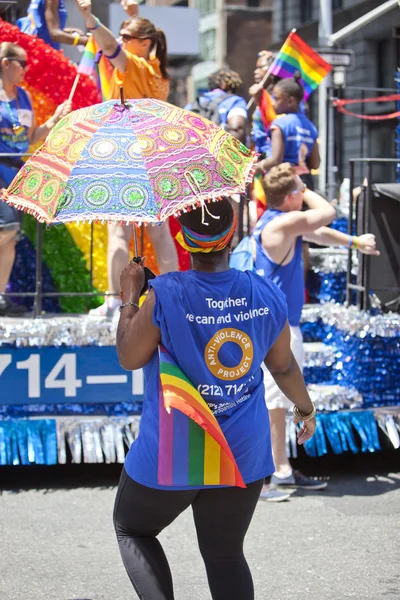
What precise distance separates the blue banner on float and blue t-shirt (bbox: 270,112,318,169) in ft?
7.36

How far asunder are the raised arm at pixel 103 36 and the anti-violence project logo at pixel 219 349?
3.35 metres

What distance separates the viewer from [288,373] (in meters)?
3.16

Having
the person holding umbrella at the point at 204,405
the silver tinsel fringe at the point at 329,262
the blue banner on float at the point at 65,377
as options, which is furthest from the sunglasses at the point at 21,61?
the person holding umbrella at the point at 204,405

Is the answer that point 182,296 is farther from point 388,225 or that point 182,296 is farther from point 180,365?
point 388,225

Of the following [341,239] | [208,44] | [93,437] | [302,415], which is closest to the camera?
[302,415]

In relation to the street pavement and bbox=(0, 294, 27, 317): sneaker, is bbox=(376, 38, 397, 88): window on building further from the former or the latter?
the street pavement

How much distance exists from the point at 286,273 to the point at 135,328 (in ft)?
7.71

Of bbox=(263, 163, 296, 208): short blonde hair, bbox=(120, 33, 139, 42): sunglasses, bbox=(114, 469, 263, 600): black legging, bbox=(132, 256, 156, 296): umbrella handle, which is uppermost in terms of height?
bbox=(120, 33, 139, 42): sunglasses

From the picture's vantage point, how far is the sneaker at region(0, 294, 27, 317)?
6.11 metres

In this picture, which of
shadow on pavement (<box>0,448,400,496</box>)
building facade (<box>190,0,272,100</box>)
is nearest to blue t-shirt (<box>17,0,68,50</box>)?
shadow on pavement (<box>0,448,400,496</box>)

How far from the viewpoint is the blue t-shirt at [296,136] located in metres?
6.73

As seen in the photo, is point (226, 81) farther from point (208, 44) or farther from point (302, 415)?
point (208, 44)

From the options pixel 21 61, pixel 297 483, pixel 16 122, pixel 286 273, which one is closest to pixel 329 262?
pixel 286 273

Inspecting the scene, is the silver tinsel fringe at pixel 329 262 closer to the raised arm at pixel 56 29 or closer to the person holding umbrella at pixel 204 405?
the raised arm at pixel 56 29
